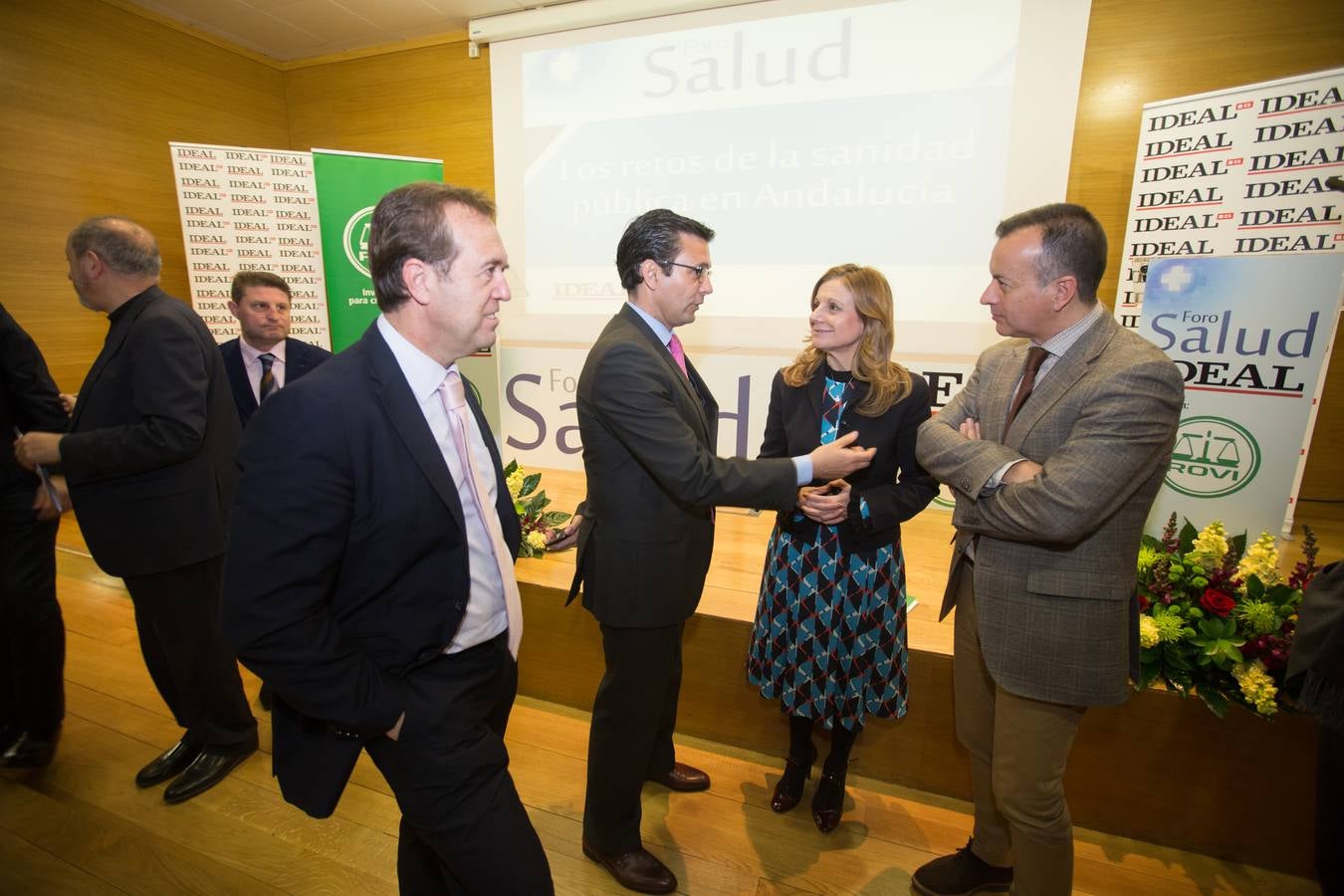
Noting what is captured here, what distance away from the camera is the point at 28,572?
2.15 metres

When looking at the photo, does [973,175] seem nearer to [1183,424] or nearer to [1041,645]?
[1183,424]

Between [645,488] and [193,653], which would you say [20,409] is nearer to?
[193,653]

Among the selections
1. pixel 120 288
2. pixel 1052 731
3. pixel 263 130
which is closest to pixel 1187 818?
pixel 1052 731

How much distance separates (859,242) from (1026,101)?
1.09 m

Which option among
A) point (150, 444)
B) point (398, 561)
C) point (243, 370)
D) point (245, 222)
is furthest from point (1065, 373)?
point (245, 222)

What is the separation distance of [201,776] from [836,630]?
221cm

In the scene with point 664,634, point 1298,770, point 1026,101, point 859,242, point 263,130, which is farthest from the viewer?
point 263,130

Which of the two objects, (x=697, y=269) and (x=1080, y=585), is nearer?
(x=1080, y=585)

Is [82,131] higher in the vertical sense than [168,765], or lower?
higher

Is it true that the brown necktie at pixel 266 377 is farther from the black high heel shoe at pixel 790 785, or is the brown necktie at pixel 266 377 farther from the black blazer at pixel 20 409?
the black high heel shoe at pixel 790 785

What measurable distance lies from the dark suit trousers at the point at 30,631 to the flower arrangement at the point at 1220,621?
3.55m

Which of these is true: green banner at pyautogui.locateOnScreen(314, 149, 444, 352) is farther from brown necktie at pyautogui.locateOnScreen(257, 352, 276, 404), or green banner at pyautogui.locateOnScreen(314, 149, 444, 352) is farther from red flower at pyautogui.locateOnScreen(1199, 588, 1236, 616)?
red flower at pyautogui.locateOnScreen(1199, 588, 1236, 616)

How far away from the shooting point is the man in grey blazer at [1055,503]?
48.1 inches

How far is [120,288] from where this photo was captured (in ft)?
6.42
